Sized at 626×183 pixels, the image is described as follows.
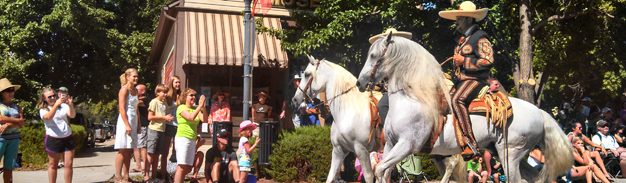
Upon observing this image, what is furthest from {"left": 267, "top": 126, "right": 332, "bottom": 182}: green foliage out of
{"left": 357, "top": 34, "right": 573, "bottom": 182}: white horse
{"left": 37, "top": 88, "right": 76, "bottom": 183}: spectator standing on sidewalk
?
A: {"left": 357, "top": 34, "right": 573, "bottom": 182}: white horse

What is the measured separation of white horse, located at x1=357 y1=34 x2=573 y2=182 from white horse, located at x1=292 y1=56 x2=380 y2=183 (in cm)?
110

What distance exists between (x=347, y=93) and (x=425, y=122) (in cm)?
206

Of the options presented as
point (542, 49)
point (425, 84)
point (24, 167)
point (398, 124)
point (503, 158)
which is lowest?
point (24, 167)

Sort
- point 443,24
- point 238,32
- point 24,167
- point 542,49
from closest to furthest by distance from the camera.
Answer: point 24,167 < point 443,24 < point 238,32 < point 542,49

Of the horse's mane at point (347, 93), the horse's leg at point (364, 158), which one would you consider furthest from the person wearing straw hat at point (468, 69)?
the horse's mane at point (347, 93)

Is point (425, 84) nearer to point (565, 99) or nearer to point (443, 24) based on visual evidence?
point (443, 24)

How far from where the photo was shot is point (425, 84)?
5.48 m

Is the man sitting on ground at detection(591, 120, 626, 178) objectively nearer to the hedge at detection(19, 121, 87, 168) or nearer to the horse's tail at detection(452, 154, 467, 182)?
the horse's tail at detection(452, 154, 467, 182)

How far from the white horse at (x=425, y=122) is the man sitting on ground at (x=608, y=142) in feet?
22.9

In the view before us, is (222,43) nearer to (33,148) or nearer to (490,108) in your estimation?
(33,148)

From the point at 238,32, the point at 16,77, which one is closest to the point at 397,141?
the point at 238,32

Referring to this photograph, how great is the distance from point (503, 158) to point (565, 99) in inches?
1361

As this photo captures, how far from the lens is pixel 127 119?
8.01 m

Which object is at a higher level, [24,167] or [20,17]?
[20,17]
